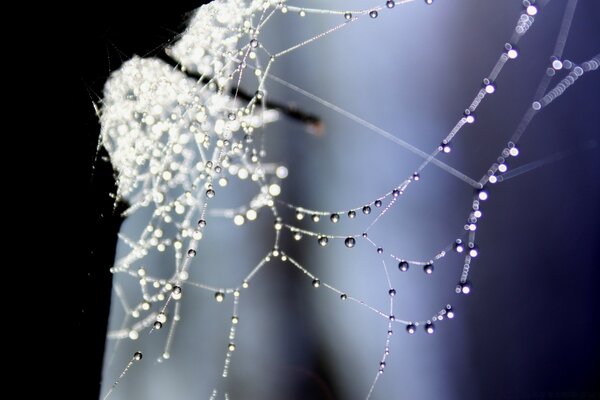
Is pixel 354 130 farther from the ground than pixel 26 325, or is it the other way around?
pixel 354 130

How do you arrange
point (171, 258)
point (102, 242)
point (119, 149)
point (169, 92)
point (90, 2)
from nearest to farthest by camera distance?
1. point (90, 2)
2. point (102, 242)
3. point (119, 149)
4. point (169, 92)
5. point (171, 258)

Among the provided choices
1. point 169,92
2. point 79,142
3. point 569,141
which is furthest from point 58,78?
point 569,141

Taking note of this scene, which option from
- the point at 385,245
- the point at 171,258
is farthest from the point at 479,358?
the point at 171,258

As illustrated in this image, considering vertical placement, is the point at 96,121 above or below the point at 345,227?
below

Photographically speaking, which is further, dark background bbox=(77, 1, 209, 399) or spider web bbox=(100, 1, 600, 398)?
spider web bbox=(100, 1, 600, 398)

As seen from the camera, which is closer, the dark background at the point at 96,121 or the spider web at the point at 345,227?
the dark background at the point at 96,121

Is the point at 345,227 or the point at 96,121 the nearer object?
the point at 96,121

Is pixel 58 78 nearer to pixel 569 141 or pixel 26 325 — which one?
pixel 26 325

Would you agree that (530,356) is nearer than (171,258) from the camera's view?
Yes

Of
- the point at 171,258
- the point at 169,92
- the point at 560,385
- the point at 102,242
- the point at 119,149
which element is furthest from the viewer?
the point at 171,258

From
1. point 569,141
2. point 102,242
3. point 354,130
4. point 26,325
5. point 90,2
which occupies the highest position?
point 569,141
